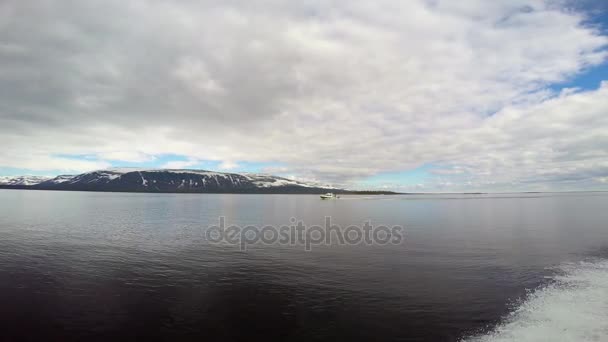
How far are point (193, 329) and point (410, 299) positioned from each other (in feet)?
47.2

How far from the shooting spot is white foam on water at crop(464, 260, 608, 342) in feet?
55.2

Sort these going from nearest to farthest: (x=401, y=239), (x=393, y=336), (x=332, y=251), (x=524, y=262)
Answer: (x=393, y=336) < (x=524, y=262) < (x=332, y=251) < (x=401, y=239)

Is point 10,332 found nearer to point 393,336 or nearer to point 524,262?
point 393,336

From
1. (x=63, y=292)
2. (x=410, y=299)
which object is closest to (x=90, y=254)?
(x=63, y=292)

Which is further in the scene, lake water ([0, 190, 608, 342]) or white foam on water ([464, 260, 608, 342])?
lake water ([0, 190, 608, 342])

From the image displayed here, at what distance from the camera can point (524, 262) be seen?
113 feet

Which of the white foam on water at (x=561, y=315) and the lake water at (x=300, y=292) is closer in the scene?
the white foam on water at (x=561, y=315)

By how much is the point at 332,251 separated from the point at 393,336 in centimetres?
2273

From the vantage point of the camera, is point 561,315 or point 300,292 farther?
point 300,292

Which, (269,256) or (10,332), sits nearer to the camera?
(10,332)

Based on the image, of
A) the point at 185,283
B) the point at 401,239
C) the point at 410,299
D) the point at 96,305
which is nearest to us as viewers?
the point at 96,305

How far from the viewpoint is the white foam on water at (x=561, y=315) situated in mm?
16812

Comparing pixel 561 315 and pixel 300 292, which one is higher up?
pixel 561 315

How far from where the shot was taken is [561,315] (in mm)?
A: 19469
